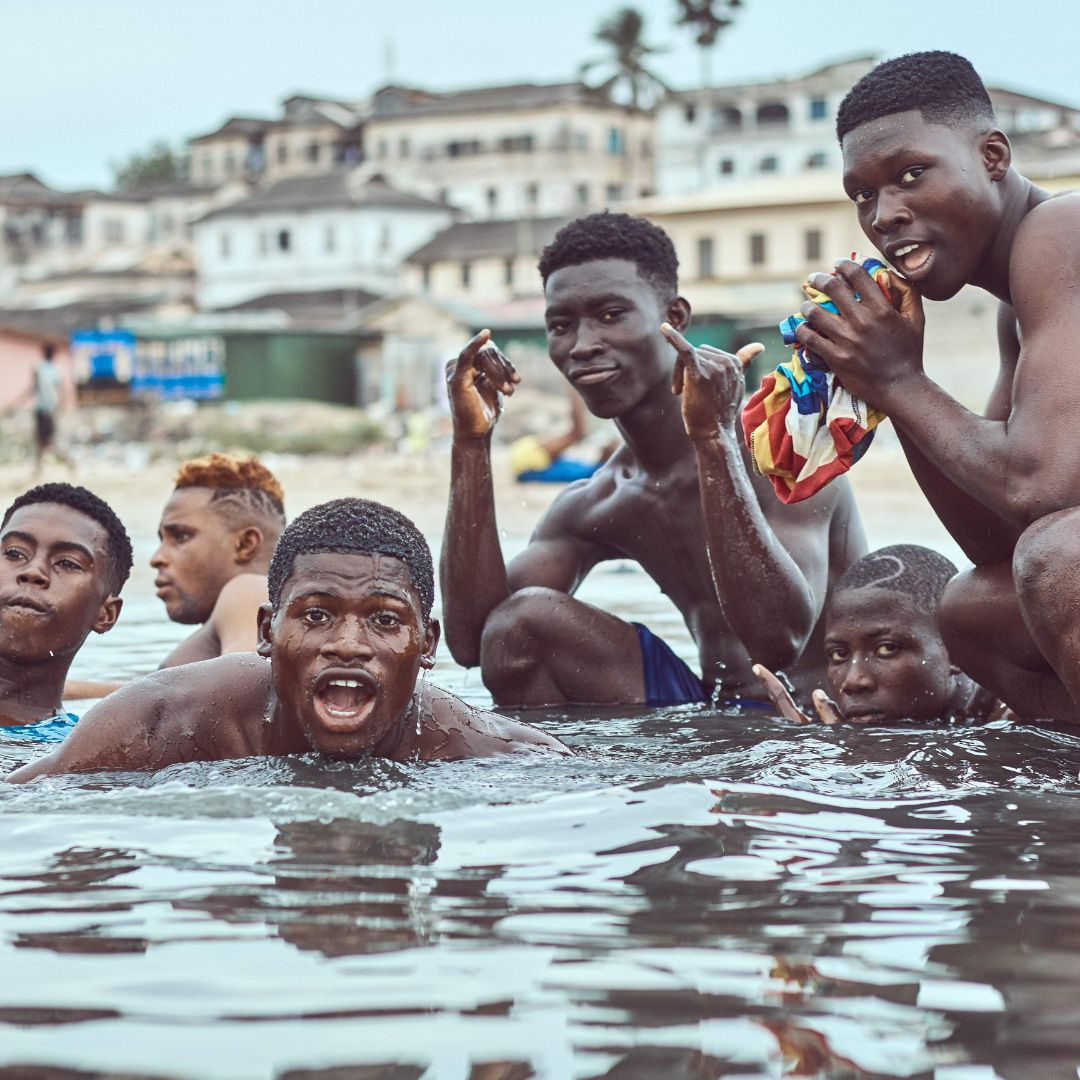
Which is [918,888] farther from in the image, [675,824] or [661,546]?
[661,546]

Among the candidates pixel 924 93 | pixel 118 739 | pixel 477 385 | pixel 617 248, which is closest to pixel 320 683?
pixel 118 739

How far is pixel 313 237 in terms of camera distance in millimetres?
59906

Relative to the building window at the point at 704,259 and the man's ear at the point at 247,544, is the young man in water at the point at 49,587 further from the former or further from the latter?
the building window at the point at 704,259

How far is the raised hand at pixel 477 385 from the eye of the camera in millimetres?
5957

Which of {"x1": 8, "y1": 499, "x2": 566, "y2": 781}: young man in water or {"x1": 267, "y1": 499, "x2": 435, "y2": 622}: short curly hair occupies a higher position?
{"x1": 267, "y1": 499, "x2": 435, "y2": 622}: short curly hair

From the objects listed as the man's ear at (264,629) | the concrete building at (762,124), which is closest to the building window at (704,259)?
the concrete building at (762,124)

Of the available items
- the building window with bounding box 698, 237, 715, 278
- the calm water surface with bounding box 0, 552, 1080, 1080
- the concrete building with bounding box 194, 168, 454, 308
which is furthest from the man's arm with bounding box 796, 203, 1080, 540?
the concrete building with bounding box 194, 168, 454, 308

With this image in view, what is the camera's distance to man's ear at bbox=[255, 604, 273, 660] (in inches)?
178

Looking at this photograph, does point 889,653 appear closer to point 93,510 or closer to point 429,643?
point 429,643

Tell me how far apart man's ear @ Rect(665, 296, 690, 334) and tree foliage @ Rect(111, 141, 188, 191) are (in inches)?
3259

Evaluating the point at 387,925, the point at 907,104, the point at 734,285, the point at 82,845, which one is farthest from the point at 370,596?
the point at 734,285

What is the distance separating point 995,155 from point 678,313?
2.02 metres

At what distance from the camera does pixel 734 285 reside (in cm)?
4603

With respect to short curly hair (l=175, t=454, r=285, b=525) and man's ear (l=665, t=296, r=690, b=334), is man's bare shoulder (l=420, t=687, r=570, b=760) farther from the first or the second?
short curly hair (l=175, t=454, r=285, b=525)
